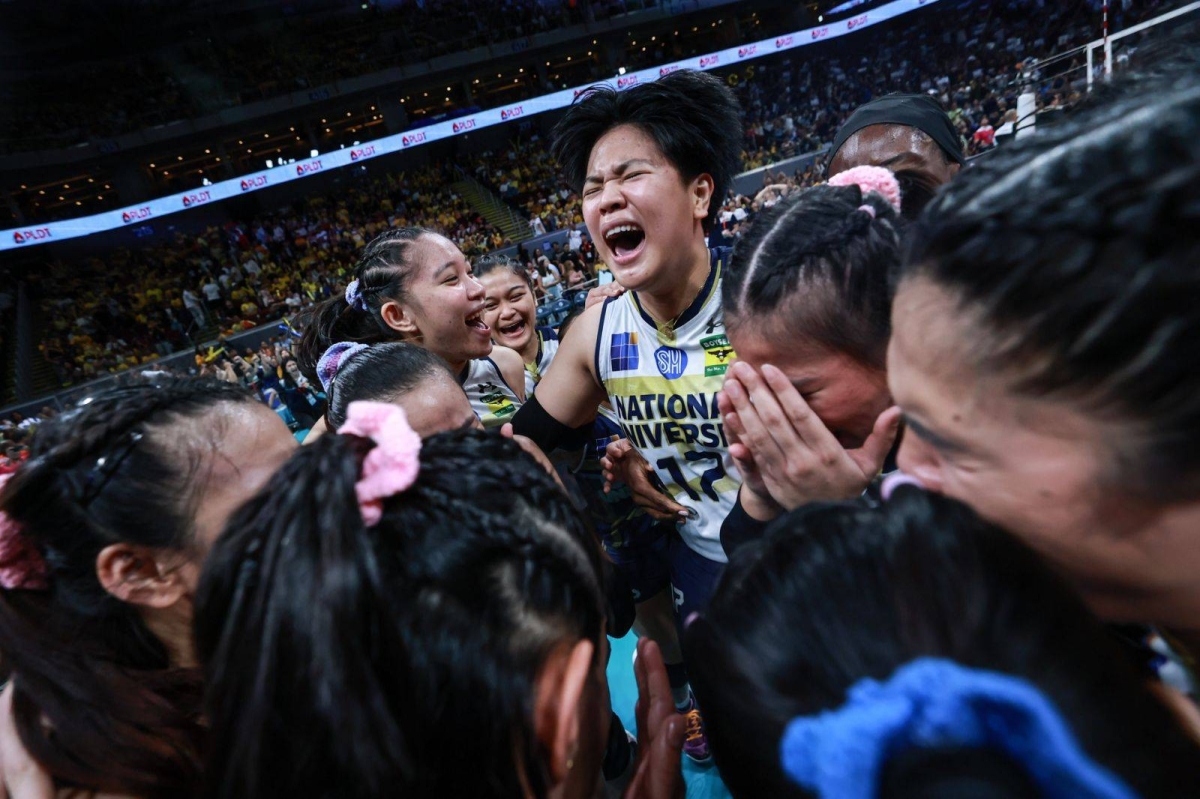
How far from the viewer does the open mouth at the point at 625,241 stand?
1900mm

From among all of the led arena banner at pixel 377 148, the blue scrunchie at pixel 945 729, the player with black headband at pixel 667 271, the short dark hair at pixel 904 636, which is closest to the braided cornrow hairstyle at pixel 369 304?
the player with black headband at pixel 667 271

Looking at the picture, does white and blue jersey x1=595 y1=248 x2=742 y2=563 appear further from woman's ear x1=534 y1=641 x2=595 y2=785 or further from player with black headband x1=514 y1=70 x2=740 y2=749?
woman's ear x1=534 y1=641 x2=595 y2=785

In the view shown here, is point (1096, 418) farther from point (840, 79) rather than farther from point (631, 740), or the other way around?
point (840, 79)

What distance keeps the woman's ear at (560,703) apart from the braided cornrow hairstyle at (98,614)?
85cm

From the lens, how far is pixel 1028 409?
2.20ft

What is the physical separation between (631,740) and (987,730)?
2.44 metres

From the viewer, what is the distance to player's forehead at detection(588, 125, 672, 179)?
75.7 inches

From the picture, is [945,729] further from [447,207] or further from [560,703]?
[447,207]

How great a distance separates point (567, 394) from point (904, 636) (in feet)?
5.61

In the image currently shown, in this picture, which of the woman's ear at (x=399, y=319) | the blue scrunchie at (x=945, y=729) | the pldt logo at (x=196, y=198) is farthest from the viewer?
the pldt logo at (x=196, y=198)

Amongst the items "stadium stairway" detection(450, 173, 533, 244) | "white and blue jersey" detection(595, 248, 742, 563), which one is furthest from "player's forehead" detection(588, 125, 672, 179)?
"stadium stairway" detection(450, 173, 533, 244)

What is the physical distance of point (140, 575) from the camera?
47.2 inches

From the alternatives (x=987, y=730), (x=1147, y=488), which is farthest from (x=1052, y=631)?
(x=1147, y=488)

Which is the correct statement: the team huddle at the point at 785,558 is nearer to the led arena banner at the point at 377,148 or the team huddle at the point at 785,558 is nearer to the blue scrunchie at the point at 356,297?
the blue scrunchie at the point at 356,297
